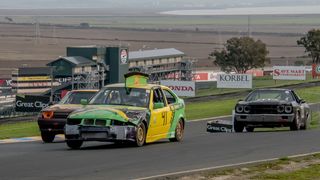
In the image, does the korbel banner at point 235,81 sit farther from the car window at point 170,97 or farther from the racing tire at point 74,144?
the racing tire at point 74,144

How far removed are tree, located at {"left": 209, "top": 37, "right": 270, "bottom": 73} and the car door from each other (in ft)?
238

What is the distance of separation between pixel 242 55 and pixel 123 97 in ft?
242

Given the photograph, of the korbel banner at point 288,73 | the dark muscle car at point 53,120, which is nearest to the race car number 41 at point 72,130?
the dark muscle car at point 53,120

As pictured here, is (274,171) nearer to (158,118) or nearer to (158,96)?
(158,118)

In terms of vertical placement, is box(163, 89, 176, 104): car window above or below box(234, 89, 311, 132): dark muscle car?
above

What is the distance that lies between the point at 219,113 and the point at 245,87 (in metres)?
20.0

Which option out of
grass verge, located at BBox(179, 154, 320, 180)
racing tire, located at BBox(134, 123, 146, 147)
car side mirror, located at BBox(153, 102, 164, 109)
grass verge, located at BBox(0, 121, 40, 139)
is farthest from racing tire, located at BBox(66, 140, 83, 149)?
grass verge, located at BBox(0, 121, 40, 139)

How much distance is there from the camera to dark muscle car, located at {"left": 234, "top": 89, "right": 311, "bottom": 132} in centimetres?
2462

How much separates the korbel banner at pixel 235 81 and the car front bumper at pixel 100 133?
4914 cm

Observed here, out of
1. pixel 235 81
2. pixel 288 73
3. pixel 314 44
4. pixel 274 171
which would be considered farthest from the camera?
pixel 314 44

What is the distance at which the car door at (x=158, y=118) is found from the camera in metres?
18.6

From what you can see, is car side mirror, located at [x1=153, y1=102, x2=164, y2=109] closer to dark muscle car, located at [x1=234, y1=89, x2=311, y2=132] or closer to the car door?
the car door

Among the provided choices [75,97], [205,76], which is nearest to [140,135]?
[75,97]

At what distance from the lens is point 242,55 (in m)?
91.8
